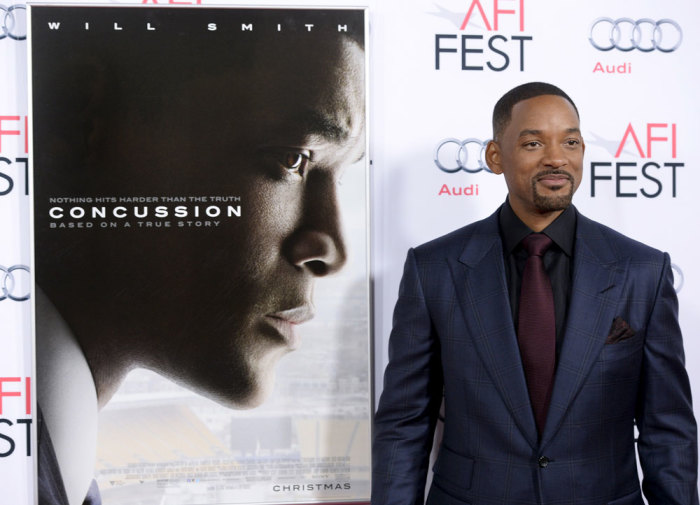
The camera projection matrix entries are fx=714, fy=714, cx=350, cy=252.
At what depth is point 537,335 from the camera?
4.93 ft

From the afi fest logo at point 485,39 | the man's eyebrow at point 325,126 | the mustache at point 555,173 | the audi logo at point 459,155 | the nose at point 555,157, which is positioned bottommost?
the mustache at point 555,173

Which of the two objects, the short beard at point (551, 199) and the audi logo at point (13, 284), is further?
the audi logo at point (13, 284)

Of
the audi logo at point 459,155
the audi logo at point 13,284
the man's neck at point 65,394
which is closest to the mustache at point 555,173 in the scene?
the audi logo at point 459,155

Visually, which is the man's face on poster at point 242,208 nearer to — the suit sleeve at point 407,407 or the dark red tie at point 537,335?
the suit sleeve at point 407,407

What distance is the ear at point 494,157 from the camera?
1.68 meters

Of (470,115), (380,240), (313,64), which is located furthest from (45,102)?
(470,115)

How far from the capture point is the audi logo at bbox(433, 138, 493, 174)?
2.14 m

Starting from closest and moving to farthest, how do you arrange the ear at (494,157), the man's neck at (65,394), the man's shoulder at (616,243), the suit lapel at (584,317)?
1. the suit lapel at (584,317)
2. the man's shoulder at (616,243)
3. the ear at (494,157)
4. the man's neck at (65,394)

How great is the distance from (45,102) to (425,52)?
1.11 m

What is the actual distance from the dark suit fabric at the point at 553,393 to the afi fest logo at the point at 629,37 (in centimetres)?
79

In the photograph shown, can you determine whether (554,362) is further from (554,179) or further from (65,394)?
(65,394)

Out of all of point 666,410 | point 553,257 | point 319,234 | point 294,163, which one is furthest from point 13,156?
point 666,410

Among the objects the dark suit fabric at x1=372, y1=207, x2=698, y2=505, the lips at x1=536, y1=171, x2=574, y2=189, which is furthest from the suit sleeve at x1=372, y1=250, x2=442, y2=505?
the lips at x1=536, y1=171, x2=574, y2=189

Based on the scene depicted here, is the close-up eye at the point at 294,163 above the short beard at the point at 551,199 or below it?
above
